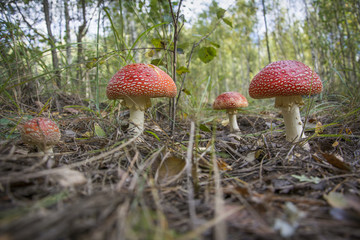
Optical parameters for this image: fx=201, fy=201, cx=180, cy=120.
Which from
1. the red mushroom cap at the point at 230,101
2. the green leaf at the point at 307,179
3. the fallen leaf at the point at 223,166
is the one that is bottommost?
the green leaf at the point at 307,179

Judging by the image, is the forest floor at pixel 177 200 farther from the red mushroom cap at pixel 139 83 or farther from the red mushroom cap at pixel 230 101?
the red mushroom cap at pixel 230 101

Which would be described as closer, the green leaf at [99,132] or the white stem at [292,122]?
the green leaf at [99,132]

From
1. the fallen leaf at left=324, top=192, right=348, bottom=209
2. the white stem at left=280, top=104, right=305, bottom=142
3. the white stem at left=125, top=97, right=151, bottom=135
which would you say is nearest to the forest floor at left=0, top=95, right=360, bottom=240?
the fallen leaf at left=324, top=192, right=348, bottom=209

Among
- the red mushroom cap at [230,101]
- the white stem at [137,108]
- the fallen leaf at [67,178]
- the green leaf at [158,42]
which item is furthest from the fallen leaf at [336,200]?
the red mushroom cap at [230,101]

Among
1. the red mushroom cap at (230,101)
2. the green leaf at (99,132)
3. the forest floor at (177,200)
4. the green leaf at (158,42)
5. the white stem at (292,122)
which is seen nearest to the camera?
the forest floor at (177,200)

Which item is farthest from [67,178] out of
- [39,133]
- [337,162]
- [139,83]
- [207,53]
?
[207,53]

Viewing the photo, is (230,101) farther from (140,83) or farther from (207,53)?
(140,83)

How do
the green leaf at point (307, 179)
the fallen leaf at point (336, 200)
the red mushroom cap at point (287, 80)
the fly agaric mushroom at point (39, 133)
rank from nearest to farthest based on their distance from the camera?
1. the fallen leaf at point (336, 200)
2. the green leaf at point (307, 179)
3. the fly agaric mushroom at point (39, 133)
4. the red mushroom cap at point (287, 80)

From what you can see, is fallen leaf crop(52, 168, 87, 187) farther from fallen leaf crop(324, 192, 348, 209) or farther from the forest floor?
fallen leaf crop(324, 192, 348, 209)
